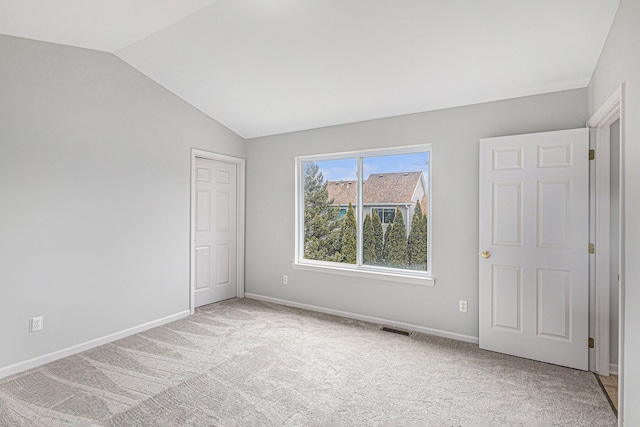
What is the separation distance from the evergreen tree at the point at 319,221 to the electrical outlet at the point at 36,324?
9.12 ft

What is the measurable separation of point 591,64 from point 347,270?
2.92 meters

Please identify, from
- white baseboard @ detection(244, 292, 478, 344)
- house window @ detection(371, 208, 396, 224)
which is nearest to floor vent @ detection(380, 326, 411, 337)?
white baseboard @ detection(244, 292, 478, 344)

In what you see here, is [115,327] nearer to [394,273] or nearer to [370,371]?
[370,371]

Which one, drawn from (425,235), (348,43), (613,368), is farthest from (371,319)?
(348,43)

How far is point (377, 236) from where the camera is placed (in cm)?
391

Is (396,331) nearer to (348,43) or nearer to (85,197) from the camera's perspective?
(348,43)

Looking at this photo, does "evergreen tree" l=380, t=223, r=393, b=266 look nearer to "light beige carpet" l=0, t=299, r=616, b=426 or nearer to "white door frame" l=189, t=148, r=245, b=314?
"light beige carpet" l=0, t=299, r=616, b=426

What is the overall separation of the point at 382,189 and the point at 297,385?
Answer: 2288 mm

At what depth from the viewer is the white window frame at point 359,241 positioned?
3.52m

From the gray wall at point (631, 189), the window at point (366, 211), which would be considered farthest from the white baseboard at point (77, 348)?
the gray wall at point (631, 189)

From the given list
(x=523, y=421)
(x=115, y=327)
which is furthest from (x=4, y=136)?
(x=523, y=421)

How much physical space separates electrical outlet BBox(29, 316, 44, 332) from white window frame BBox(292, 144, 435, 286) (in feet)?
8.50

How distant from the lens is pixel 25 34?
2609 mm

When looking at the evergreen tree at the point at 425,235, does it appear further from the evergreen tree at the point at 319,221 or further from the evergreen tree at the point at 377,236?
the evergreen tree at the point at 319,221
